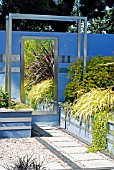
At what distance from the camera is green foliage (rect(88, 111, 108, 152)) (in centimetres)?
677

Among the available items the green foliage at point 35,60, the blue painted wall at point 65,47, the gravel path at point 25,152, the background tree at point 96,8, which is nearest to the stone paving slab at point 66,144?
the gravel path at point 25,152

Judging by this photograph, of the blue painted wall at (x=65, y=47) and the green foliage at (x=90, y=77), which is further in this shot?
the blue painted wall at (x=65, y=47)

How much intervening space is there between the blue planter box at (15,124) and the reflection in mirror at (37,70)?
1.46 meters

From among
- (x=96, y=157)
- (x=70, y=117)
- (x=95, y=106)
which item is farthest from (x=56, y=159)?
(x=70, y=117)

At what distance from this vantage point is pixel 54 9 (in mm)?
14352

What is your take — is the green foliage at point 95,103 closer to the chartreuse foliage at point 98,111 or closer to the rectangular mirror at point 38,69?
the chartreuse foliage at point 98,111

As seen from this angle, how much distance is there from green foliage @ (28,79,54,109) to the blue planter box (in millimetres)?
1437

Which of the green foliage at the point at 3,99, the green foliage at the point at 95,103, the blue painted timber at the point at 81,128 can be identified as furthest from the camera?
the green foliage at the point at 3,99

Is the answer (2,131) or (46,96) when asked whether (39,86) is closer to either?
(46,96)

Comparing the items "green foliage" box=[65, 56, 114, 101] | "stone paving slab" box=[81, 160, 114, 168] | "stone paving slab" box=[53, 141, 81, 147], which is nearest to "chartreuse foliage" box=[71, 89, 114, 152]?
"stone paving slab" box=[53, 141, 81, 147]

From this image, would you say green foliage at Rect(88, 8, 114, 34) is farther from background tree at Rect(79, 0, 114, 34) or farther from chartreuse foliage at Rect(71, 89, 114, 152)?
chartreuse foliage at Rect(71, 89, 114, 152)

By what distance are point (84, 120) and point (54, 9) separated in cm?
747

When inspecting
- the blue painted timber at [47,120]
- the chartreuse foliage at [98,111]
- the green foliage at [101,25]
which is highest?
the green foliage at [101,25]

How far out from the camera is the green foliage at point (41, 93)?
30.4 ft
